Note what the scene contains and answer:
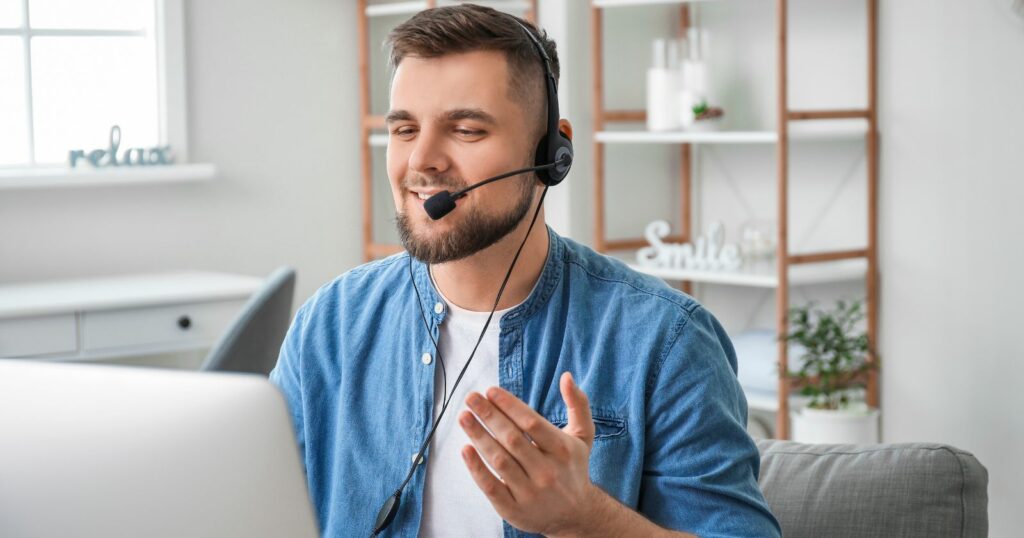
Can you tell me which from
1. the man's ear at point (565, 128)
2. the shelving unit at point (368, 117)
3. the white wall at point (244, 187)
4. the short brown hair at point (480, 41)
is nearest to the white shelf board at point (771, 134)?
the shelving unit at point (368, 117)

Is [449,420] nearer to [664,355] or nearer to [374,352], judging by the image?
[374,352]

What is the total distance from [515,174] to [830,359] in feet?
6.56

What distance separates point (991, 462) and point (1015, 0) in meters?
1.15

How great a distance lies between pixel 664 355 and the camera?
4.38ft

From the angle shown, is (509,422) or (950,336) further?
(950,336)

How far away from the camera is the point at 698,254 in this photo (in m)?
3.47

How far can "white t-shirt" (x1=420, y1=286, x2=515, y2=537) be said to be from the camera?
4.39ft

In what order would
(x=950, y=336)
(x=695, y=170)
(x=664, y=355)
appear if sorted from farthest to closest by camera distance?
(x=695, y=170)
(x=950, y=336)
(x=664, y=355)

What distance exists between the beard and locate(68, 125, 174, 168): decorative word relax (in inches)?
94.5

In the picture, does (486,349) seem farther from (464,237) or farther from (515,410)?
(515,410)

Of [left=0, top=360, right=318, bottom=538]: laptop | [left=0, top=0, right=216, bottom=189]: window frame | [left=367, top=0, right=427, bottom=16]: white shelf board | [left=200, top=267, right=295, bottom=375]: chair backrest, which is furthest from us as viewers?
[left=367, top=0, right=427, bottom=16]: white shelf board

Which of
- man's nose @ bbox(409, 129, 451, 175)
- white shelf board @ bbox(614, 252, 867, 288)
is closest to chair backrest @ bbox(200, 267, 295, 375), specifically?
white shelf board @ bbox(614, 252, 867, 288)

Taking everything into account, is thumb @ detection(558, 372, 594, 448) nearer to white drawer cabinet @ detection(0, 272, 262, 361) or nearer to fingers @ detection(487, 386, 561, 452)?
fingers @ detection(487, 386, 561, 452)

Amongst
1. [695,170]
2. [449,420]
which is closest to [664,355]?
[449,420]
